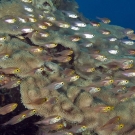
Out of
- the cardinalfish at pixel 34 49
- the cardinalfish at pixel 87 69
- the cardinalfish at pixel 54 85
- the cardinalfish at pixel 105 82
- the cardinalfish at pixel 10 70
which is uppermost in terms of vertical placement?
the cardinalfish at pixel 34 49

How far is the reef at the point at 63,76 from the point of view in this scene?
4969mm

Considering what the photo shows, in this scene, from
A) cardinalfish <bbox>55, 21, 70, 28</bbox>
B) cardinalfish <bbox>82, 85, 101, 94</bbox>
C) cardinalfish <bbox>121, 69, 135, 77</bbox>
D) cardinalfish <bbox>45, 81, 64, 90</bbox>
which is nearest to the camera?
cardinalfish <bbox>45, 81, 64, 90</bbox>

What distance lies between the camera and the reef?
4969 mm

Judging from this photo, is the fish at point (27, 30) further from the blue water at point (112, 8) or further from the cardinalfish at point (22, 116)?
the blue water at point (112, 8)

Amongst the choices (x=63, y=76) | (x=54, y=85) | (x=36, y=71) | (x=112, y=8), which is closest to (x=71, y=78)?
(x=63, y=76)

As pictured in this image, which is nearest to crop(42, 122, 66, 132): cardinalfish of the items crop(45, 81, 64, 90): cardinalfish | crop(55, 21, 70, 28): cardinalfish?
crop(45, 81, 64, 90): cardinalfish

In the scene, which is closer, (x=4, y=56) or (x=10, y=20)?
(x=4, y=56)

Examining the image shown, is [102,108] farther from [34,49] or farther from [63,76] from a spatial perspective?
[34,49]

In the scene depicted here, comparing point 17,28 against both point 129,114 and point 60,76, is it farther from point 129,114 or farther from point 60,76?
point 129,114

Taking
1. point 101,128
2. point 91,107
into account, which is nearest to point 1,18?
point 91,107

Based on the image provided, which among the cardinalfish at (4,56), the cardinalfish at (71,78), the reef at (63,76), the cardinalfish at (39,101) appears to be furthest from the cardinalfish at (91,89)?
the cardinalfish at (4,56)

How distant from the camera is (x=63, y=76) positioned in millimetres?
5809

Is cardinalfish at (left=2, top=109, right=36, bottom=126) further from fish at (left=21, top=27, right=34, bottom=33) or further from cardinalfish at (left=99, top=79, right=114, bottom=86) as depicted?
fish at (left=21, top=27, right=34, bottom=33)

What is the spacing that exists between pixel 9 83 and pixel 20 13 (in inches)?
125
